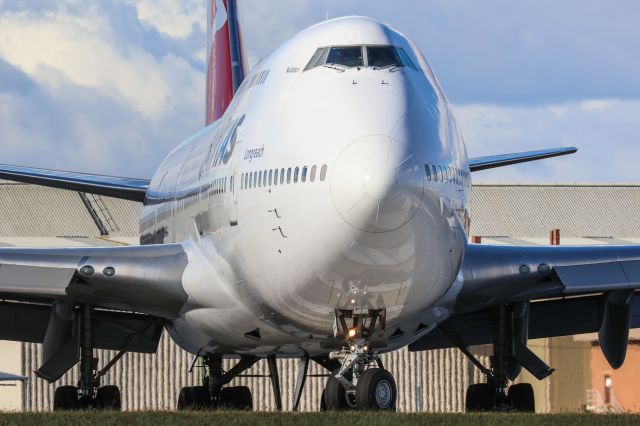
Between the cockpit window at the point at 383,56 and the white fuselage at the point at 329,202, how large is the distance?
0.16 metres

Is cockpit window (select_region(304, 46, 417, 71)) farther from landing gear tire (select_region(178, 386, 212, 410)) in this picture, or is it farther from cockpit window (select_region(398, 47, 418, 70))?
landing gear tire (select_region(178, 386, 212, 410))

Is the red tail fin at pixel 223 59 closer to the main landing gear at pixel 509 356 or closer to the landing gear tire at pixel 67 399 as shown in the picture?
the landing gear tire at pixel 67 399

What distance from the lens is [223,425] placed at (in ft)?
49.6

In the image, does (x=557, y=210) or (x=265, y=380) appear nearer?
(x=265, y=380)

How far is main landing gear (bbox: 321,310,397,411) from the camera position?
17.8m

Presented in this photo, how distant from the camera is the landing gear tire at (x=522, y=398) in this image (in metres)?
24.4

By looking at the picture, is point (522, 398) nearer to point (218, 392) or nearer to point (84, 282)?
point (218, 392)

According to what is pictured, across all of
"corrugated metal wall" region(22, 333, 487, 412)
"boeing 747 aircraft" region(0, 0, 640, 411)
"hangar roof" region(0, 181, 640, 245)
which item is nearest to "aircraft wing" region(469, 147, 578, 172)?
"boeing 747 aircraft" region(0, 0, 640, 411)

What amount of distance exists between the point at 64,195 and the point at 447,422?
64008 millimetres

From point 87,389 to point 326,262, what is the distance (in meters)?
8.15

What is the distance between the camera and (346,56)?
61.9 ft

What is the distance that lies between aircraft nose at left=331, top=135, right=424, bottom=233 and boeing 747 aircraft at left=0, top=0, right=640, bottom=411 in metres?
0.02

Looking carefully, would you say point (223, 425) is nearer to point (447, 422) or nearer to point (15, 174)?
point (447, 422)

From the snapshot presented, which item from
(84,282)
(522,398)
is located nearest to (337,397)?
(84,282)
